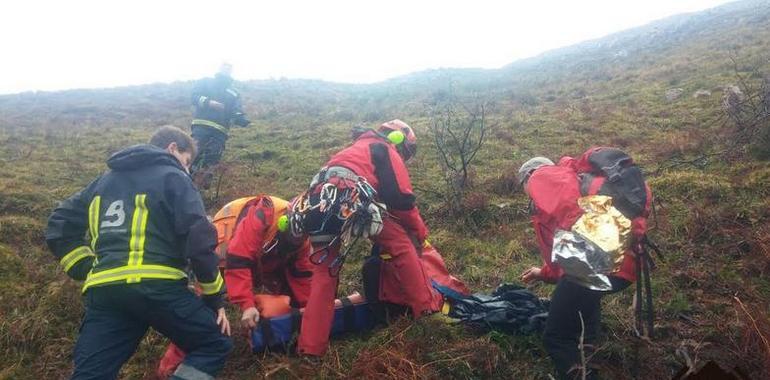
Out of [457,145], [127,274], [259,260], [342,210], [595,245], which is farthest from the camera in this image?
[457,145]

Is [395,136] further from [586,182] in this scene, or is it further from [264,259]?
[586,182]

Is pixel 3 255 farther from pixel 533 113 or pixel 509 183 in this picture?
pixel 533 113

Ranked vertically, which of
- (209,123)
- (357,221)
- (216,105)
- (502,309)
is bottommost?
(502,309)

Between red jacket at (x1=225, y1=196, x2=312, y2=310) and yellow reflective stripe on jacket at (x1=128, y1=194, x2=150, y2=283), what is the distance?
1014 mm

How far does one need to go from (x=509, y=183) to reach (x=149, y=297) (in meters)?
5.22

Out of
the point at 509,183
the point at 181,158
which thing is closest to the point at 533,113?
the point at 509,183

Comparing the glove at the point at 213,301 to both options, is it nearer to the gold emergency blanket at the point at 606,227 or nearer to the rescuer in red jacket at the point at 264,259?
the rescuer in red jacket at the point at 264,259

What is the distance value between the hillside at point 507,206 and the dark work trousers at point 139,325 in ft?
2.30

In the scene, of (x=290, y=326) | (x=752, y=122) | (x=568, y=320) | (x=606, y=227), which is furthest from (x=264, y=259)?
(x=752, y=122)

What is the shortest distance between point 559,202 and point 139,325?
2519 millimetres

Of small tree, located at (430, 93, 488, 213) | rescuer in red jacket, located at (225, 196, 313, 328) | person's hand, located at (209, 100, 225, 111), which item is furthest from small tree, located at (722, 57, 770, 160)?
person's hand, located at (209, 100, 225, 111)

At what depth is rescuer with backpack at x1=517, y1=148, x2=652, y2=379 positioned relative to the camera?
271 centimetres

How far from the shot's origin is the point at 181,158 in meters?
3.50

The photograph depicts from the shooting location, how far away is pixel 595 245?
2.69 meters
